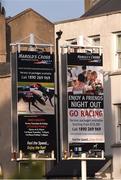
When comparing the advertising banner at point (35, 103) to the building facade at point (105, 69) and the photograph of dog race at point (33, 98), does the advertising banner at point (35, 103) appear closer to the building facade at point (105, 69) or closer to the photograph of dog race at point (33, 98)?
the photograph of dog race at point (33, 98)

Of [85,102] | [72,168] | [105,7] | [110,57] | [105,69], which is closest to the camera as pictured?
[85,102]

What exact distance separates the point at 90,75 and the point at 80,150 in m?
3.91

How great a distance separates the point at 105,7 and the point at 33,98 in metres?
12.6

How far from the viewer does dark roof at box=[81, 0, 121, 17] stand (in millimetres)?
42438

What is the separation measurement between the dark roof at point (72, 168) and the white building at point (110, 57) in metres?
1.26

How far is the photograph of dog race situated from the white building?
187 inches

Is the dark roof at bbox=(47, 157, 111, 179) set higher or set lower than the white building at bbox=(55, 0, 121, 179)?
lower

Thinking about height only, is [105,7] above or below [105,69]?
above

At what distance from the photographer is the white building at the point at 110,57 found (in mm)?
38844

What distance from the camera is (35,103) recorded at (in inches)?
1307

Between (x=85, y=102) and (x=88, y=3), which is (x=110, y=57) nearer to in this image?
(x=85, y=102)

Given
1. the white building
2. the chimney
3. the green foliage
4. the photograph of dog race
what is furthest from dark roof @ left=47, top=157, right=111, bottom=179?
the green foliage

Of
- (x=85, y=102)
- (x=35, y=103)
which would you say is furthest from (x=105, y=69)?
(x=35, y=103)

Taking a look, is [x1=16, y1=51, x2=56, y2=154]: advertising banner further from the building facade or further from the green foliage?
the green foliage
